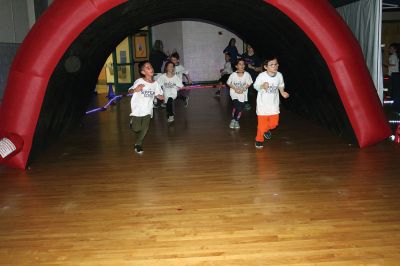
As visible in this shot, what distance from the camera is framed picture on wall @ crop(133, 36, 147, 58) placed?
17.4 m

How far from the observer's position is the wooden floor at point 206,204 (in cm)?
335

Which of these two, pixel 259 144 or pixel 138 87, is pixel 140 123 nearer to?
pixel 138 87

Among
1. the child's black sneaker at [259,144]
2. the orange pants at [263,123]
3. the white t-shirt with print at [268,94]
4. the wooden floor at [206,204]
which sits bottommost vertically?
the wooden floor at [206,204]

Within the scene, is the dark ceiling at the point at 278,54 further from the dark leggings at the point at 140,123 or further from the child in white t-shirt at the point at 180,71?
the child in white t-shirt at the point at 180,71

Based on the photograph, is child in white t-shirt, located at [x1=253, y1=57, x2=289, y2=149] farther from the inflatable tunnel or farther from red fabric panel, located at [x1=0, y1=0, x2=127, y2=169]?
red fabric panel, located at [x1=0, y1=0, x2=127, y2=169]

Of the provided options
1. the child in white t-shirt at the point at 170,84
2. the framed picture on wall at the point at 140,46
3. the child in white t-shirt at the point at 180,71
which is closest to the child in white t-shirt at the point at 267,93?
the child in white t-shirt at the point at 170,84

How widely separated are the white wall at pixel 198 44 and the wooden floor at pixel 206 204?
12.1 m

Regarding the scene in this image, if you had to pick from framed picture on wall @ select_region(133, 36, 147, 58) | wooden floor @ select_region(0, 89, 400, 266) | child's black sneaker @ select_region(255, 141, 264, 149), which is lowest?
wooden floor @ select_region(0, 89, 400, 266)

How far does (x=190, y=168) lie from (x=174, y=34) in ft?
46.2

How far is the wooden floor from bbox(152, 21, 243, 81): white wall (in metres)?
12.1

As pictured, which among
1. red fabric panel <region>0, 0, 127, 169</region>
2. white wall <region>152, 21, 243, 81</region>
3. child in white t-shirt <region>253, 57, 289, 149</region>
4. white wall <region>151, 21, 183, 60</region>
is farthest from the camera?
white wall <region>152, 21, 243, 81</region>

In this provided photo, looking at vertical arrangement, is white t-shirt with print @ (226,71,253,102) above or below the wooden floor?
above

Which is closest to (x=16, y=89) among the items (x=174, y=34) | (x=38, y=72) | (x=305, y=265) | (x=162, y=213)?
(x=38, y=72)

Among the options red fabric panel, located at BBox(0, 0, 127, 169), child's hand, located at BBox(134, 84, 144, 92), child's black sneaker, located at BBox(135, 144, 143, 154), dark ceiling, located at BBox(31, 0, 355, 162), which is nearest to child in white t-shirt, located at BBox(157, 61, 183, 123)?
dark ceiling, located at BBox(31, 0, 355, 162)
